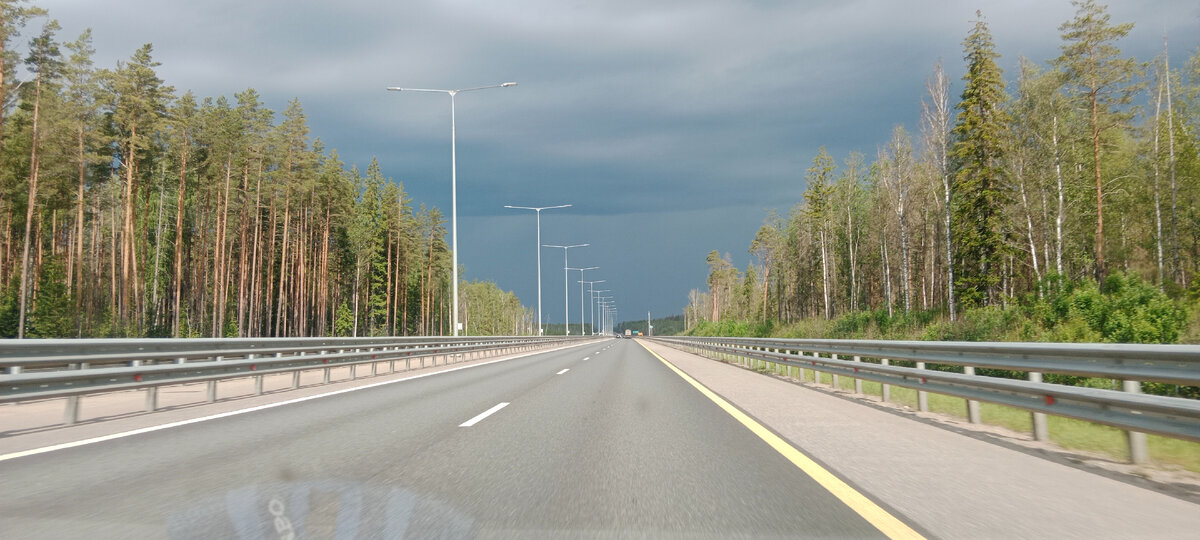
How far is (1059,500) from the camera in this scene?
14.5 ft

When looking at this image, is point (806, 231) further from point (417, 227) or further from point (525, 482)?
point (525, 482)

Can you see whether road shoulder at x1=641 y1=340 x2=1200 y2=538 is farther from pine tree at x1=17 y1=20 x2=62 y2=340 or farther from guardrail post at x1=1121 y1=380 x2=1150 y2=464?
pine tree at x1=17 y1=20 x2=62 y2=340

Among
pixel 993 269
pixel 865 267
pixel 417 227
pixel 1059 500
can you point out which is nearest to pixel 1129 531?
pixel 1059 500

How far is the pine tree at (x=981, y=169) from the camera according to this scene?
38.3m

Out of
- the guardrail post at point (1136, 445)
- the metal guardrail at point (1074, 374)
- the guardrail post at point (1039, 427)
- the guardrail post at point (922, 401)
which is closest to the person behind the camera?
the metal guardrail at point (1074, 374)

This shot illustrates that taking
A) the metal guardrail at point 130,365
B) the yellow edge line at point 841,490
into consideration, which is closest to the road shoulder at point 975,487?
the yellow edge line at point 841,490

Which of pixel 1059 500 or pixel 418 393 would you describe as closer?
pixel 1059 500

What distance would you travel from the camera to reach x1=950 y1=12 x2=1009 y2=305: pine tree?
38312 millimetres

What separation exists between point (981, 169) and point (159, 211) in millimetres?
52966

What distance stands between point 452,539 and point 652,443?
3.56 meters

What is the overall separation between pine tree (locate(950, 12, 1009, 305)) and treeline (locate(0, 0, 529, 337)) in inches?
1695

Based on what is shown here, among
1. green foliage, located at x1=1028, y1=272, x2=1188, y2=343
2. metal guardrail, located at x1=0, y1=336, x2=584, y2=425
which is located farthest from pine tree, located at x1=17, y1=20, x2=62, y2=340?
green foliage, located at x1=1028, y1=272, x2=1188, y2=343

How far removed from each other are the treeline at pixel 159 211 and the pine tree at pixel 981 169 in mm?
Answer: 43065

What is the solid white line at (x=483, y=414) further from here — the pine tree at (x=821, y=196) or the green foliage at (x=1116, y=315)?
the pine tree at (x=821, y=196)
